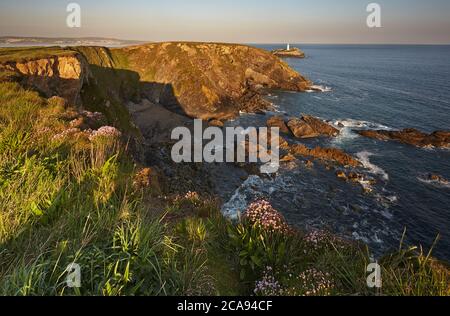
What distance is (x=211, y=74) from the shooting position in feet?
222

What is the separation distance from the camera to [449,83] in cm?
8412

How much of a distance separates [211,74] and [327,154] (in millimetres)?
40297

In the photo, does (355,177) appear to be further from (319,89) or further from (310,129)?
(319,89)

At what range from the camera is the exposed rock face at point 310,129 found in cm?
4284

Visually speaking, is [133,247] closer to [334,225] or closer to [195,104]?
[334,225]

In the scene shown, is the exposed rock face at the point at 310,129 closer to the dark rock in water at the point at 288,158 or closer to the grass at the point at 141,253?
the dark rock in water at the point at 288,158

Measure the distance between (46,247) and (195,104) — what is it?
52904mm

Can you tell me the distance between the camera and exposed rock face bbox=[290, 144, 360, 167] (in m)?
33.8

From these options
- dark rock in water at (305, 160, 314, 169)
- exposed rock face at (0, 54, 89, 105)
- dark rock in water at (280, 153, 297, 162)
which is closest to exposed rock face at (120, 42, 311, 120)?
dark rock in water at (280, 153, 297, 162)

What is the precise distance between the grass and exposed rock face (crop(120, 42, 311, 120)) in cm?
4638

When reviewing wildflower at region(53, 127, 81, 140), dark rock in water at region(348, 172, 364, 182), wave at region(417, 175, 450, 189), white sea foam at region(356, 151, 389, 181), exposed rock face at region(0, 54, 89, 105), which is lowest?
wave at region(417, 175, 450, 189)

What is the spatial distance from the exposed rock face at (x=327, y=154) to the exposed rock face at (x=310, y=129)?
5.78 meters

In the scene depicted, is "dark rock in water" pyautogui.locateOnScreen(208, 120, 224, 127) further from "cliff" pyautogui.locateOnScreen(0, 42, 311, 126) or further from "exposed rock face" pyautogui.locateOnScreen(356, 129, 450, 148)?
"exposed rock face" pyautogui.locateOnScreen(356, 129, 450, 148)

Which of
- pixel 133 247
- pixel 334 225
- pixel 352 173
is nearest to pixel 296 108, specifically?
pixel 352 173
